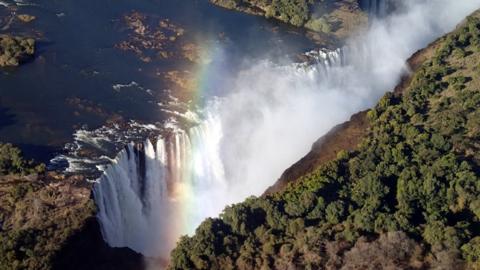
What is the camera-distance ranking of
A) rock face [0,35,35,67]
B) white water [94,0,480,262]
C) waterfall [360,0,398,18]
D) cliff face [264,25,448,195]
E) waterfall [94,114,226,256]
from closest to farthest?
waterfall [94,114,226,256], white water [94,0,480,262], cliff face [264,25,448,195], rock face [0,35,35,67], waterfall [360,0,398,18]

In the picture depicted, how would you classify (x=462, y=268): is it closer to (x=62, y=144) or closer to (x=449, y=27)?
(x=62, y=144)

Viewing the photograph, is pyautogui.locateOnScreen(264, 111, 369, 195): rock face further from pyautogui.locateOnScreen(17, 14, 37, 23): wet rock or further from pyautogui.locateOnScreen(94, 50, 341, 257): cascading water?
pyautogui.locateOnScreen(17, 14, 37, 23): wet rock

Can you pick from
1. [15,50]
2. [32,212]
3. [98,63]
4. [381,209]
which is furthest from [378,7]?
[32,212]

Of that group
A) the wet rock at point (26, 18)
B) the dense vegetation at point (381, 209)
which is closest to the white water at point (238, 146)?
the dense vegetation at point (381, 209)

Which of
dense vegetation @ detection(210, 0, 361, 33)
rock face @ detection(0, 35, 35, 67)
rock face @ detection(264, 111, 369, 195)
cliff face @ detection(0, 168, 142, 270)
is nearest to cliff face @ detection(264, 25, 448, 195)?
rock face @ detection(264, 111, 369, 195)

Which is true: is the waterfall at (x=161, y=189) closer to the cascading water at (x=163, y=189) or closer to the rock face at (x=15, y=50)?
the cascading water at (x=163, y=189)

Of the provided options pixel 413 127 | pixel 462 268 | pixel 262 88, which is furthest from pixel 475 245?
pixel 262 88

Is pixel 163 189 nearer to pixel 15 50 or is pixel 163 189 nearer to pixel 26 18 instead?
pixel 15 50
